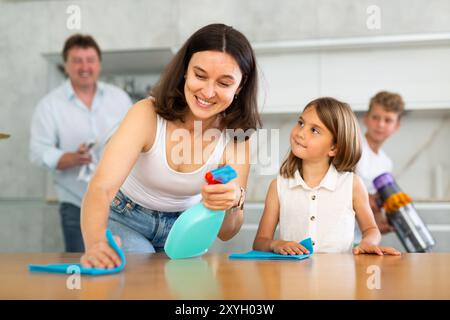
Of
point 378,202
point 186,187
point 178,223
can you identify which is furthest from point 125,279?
point 378,202

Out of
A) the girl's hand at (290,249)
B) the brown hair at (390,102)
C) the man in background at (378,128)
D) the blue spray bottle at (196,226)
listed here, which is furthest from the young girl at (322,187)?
the brown hair at (390,102)

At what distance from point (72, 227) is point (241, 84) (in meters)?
1.55

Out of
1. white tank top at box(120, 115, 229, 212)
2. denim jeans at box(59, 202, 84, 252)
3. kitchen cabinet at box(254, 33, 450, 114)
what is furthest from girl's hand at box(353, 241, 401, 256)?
kitchen cabinet at box(254, 33, 450, 114)

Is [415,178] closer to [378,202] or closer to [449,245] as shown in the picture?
[449,245]

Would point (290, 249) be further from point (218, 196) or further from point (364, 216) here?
point (364, 216)

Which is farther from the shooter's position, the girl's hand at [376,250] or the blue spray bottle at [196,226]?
the girl's hand at [376,250]

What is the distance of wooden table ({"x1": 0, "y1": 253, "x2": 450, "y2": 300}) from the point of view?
0.50 meters

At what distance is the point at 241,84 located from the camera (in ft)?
3.81

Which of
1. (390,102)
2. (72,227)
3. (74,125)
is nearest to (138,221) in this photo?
(72,227)

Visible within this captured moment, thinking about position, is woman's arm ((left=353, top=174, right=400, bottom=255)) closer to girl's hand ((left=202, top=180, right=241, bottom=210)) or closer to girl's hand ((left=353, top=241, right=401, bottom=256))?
girl's hand ((left=353, top=241, right=401, bottom=256))

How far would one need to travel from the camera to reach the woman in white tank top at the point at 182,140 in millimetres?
996

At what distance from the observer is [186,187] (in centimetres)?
115

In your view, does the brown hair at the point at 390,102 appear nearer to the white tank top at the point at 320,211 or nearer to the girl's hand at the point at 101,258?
the white tank top at the point at 320,211
